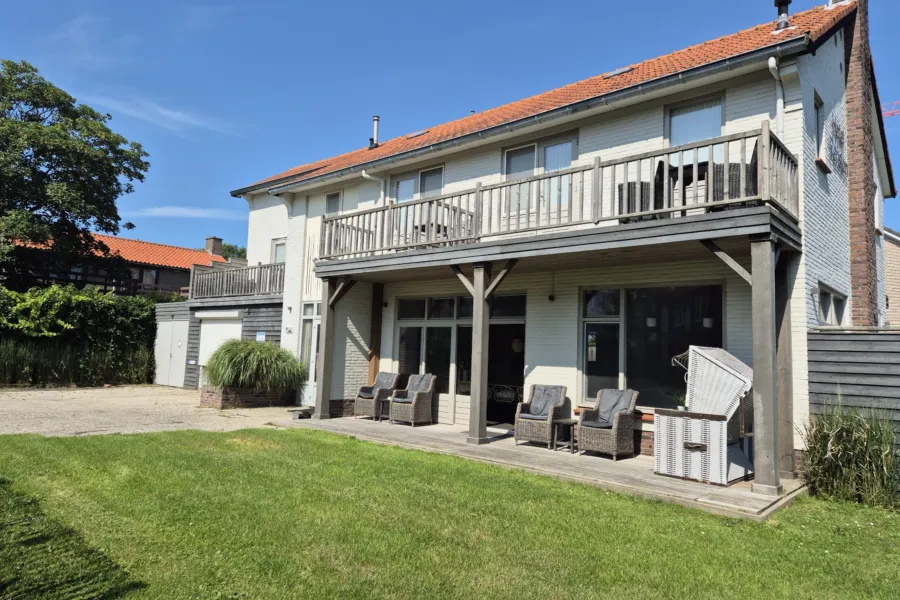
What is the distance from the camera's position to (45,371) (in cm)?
1619

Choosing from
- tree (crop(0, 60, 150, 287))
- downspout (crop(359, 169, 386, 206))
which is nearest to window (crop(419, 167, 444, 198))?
downspout (crop(359, 169, 386, 206))

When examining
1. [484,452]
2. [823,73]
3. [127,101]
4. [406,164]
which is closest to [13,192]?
[127,101]

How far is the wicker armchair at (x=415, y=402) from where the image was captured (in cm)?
1056

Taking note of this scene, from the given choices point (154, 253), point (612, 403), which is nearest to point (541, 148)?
point (612, 403)

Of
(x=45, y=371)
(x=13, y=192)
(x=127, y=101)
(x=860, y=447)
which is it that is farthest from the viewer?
(x=13, y=192)

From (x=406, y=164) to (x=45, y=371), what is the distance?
12373 millimetres

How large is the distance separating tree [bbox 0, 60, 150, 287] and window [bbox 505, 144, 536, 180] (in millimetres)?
19259

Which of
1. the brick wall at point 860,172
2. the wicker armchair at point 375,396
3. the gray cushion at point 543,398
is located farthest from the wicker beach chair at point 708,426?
the wicker armchair at point 375,396

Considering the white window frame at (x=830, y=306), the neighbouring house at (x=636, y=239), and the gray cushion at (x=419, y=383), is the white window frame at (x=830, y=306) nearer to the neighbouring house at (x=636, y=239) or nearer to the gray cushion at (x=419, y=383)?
the neighbouring house at (x=636, y=239)

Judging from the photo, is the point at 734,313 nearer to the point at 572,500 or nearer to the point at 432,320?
the point at 572,500

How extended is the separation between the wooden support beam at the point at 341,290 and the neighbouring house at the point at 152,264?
19.1 metres

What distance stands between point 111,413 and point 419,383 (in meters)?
6.07

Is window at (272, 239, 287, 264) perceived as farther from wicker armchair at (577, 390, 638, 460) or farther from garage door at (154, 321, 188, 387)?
wicker armchair at (577, 390, 638, 460)

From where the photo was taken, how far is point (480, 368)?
8.65 meters
